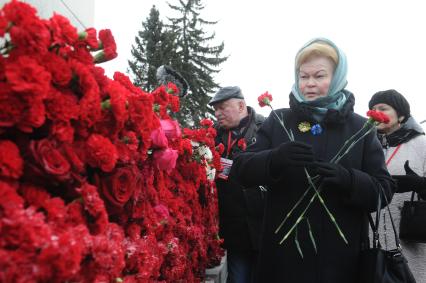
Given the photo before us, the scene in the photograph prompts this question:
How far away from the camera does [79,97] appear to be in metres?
1.27

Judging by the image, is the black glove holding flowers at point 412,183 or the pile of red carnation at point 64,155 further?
the black glove holding flowers at point 412,183

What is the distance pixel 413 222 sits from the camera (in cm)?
331

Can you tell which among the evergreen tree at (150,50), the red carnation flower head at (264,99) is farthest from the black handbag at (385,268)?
the evergreen tree at (150,50)

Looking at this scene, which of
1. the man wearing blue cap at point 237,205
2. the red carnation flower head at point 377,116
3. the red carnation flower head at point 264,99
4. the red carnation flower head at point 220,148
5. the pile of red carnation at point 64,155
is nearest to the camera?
the pile of red carnation at point 64,155

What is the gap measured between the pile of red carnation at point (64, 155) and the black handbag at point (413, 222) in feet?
8.07

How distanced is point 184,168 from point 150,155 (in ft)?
4.21

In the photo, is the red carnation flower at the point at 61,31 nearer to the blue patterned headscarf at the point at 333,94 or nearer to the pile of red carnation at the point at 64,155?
the pile of red carnation at the point at 64,155

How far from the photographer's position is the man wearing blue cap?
12.4 feet

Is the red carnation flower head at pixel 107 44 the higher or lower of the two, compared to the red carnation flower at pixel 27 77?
higher

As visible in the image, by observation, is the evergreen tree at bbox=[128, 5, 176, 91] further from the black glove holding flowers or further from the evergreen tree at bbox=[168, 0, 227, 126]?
the black glove holding flowers

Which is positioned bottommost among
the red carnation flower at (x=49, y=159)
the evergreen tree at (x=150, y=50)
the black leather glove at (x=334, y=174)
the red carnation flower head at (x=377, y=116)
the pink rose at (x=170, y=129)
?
the black leather glove at (x=334, y=174)

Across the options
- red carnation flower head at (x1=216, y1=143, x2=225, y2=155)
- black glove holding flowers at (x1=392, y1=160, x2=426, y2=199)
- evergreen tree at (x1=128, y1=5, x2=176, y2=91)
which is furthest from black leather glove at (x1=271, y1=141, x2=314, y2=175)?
evergreen tree at (x1=128, y1=5, x2=176, y2=91)

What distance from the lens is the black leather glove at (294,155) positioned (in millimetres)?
2125

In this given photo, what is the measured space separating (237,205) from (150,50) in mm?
25601
